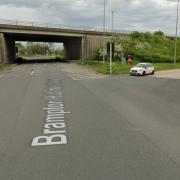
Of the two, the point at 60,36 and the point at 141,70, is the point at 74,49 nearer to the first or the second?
the point at 60,36

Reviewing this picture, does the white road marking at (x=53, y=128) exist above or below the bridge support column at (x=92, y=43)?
below

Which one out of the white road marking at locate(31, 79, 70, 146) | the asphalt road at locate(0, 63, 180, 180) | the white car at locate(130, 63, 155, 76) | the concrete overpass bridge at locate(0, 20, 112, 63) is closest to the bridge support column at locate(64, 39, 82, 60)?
the concrete overpass bridge at locate(0, 20, 112, 63)

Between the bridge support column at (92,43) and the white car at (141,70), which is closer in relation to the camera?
the white car at (141,70)

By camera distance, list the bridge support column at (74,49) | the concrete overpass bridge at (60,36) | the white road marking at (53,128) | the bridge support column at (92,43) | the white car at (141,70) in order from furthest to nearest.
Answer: the bridge support column at (74,49) → the bridge support column at (92,43) → the concrete overpass bridge at (60,36) → the white car at (141,70) → the white road marking at (53,128)

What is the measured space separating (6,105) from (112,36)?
162 feet

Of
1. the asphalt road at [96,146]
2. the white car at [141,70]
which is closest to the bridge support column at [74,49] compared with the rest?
the white car at [141,70]

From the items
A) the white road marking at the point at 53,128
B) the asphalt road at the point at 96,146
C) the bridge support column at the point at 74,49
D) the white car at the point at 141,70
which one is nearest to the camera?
the asphalt road at the point at 96,146

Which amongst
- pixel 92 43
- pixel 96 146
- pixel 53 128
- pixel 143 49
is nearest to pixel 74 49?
pixel 92 43

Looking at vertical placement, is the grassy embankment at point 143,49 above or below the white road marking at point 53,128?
above

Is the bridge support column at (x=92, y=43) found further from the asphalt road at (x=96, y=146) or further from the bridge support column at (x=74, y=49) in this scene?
the asphalt road at (x=96, y=146)

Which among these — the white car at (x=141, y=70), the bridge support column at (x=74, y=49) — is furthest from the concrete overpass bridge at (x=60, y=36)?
the white car at (x=141, y=70)

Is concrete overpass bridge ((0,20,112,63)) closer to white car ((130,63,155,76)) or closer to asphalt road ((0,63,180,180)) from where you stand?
white car ((130,63,155,76))

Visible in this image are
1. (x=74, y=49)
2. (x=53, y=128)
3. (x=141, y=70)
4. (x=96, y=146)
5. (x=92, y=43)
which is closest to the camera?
(x=96, y=146)

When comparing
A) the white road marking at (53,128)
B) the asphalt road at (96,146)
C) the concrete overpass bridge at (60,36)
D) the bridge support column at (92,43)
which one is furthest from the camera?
the bridge support column at (92,43)
